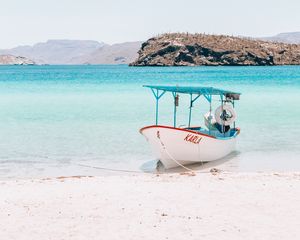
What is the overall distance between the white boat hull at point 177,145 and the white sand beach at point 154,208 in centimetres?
321

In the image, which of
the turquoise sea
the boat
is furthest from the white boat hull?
the turquoise sea

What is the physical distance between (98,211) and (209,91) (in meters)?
10.3

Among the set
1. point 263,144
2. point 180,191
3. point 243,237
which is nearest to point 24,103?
point 263,144

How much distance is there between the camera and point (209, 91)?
20.5 metres

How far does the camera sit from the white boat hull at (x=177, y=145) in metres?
18.8

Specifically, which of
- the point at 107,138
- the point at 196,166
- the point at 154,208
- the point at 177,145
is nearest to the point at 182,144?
the point at 177,145

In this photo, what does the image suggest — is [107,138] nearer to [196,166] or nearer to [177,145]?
[196,166]

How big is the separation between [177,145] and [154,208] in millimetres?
7331

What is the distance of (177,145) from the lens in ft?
62.4

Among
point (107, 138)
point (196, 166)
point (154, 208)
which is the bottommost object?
point (196, 166)

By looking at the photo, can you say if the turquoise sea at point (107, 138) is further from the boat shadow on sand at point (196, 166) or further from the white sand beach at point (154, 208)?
the white sand beach at point (154, 208)

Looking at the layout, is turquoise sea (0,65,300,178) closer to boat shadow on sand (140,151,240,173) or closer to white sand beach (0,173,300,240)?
boat shadow on sand (140,151,240,173)

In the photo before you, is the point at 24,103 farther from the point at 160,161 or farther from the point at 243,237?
the point at 243,237

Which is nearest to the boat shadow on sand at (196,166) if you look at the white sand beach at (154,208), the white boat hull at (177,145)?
the white boat hull at (177,145)
